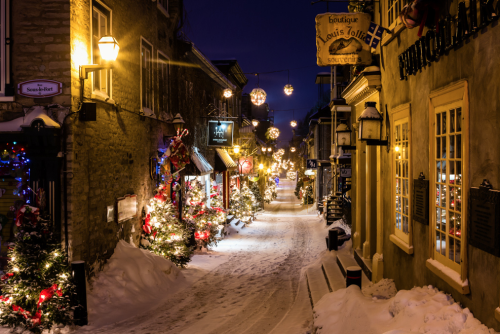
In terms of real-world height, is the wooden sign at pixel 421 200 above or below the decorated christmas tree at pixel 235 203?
above

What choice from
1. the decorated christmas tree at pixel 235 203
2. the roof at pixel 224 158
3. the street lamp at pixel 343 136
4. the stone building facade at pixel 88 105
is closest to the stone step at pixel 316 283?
the street lamp at pixel 343 136

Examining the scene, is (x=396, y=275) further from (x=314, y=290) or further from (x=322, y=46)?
(x=322, y=46)

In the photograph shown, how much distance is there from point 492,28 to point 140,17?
10287mm

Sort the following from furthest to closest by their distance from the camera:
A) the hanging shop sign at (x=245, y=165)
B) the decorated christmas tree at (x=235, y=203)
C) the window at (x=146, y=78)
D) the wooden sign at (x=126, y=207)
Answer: the hanging shop sign at (x=245, y=165) < the decorated christmas tree at (x=235, y=203) < the window at (x=146, y=78) < the wooden sign at (x=126, y=207)

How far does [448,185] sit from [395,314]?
182 centimetres

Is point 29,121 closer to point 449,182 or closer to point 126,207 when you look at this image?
point 126,207

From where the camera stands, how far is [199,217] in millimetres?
15469

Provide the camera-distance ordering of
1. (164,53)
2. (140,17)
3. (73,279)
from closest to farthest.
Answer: (73,279), (140,17), (164,53)

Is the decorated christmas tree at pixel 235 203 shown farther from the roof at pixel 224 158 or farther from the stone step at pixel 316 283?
the stone step at pixel 316 283

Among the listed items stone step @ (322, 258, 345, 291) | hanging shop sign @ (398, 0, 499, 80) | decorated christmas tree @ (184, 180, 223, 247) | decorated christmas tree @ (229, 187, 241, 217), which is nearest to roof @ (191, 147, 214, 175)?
decorated christmas tree @ (184, 180, 223, 247)

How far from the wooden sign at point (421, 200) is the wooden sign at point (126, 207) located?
7217 mm

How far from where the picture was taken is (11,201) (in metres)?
8.10

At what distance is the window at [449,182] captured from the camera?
4418 millimetres

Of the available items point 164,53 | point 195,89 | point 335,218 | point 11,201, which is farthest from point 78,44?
point 335,218
